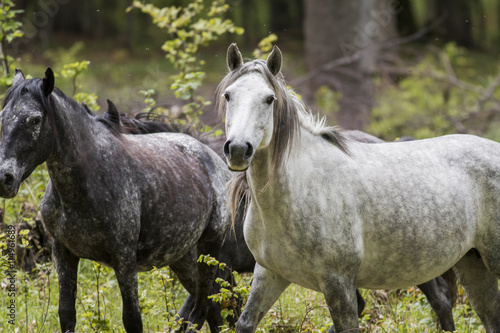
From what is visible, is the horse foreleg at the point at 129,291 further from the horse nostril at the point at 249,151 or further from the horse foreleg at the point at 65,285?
the horse nostril at the point at 249,151

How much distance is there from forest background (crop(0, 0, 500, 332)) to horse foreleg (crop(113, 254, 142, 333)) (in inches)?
7.8

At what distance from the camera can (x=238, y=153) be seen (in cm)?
322

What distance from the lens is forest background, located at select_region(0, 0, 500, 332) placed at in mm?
5426

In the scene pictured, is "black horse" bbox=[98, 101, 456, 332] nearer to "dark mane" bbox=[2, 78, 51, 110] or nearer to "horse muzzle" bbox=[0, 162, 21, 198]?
"dark mane" bbox=[2, 78, 51, 110]

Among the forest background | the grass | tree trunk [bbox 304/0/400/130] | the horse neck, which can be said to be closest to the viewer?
the horse neck

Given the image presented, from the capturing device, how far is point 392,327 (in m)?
4.97

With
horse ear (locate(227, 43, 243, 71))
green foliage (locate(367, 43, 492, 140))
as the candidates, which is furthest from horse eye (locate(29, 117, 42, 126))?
green foliage (locate(367, 43, 492, 140))

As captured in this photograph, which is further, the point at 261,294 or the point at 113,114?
the point at 113,114

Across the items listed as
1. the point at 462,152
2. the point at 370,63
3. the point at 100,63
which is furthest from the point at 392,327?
the point at 100,63

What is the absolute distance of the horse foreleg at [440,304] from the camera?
5.17m

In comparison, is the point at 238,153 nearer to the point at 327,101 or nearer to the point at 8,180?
the point at 8,180

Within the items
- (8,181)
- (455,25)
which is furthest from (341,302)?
(455,25)

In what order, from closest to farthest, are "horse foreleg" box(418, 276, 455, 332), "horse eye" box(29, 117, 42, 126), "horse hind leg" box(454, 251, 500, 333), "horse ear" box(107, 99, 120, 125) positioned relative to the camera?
"horse eye" box(29, 117, 42, 126), "horse ear" box(107, 99, 120, 125), "horse hind leg" box(454, 251, 500, 333), "horse foreleg" box(418, 276, 455, 332)

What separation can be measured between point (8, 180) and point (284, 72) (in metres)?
2.45
